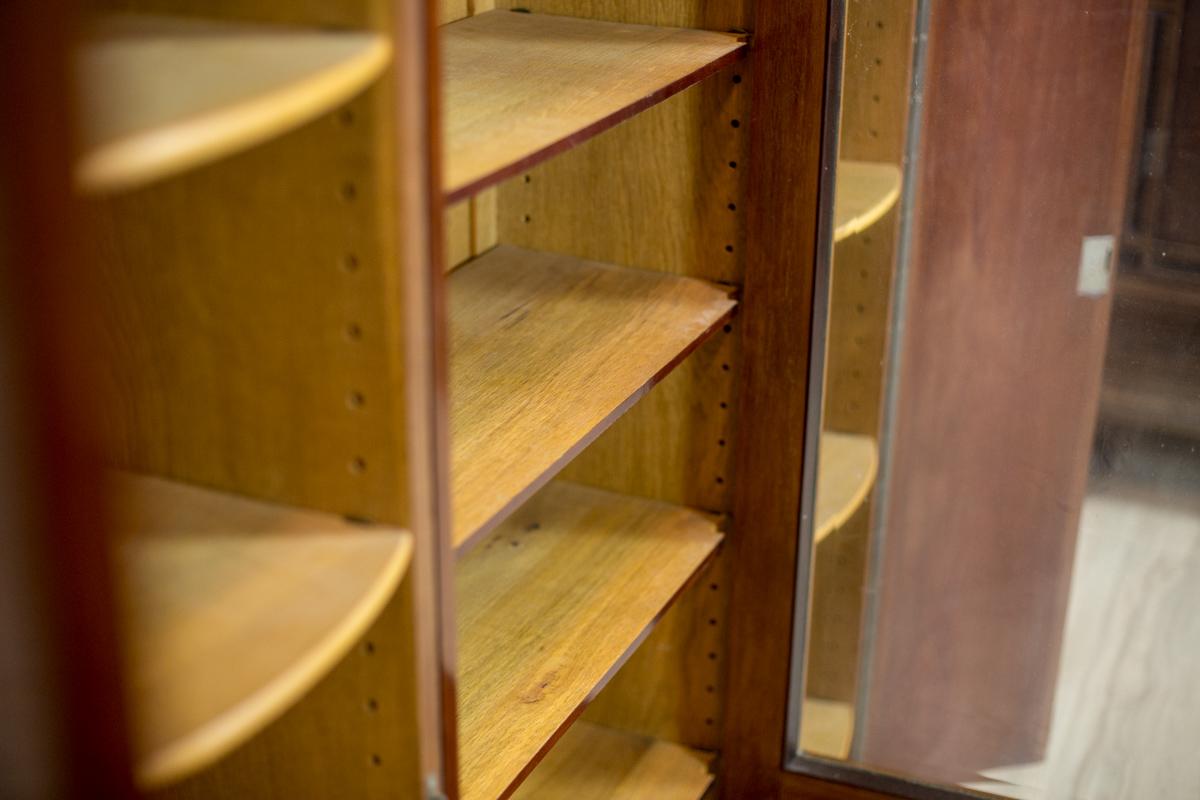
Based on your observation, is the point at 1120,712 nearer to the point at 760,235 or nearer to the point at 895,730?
the point at 895,730

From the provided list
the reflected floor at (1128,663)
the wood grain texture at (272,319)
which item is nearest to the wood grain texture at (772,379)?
the reflected floor at (1128,663)

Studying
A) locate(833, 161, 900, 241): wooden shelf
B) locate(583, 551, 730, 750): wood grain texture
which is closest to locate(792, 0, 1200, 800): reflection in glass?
locate(833, 161, 900, 241): wooden shelf

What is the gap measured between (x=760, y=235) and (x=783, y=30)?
0.26 meters

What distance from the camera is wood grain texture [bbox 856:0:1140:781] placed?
180 cm

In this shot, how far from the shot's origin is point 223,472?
4.11ft

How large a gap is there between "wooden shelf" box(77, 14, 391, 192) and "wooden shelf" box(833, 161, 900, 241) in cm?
94

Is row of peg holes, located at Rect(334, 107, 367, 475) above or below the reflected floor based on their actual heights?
above

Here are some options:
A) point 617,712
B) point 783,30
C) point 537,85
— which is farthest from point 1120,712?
point 537,85

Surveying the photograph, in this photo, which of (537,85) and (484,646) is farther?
(484,646)

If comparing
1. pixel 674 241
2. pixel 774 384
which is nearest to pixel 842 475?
pixel 774 384

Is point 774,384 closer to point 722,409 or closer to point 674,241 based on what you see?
point 722,409

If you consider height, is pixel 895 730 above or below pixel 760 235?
below

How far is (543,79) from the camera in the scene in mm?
1628

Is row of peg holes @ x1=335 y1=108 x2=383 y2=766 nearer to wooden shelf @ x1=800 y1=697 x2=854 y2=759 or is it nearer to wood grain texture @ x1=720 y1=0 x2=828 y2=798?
wood grain texture @ x1=720 y1=0 x2=828 y2=798
